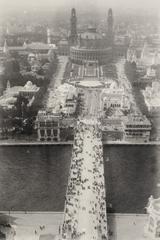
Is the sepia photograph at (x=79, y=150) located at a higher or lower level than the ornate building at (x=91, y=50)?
lower

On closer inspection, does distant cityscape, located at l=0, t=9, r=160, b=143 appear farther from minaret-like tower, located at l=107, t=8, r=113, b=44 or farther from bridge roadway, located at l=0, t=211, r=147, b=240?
bridge roadway, located at l=0, t=211, r=147, b=240

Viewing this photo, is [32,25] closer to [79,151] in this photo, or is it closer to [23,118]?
[23,118]

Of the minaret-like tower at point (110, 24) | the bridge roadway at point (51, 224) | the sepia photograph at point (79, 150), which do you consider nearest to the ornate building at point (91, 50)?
the sepia photograph at point (79, 150)

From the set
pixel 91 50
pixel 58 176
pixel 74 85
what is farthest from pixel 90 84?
pixel 58 176

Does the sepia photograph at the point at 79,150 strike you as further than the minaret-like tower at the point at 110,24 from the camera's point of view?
No

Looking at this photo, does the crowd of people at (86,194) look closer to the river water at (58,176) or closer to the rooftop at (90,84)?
the river water at (58,176)

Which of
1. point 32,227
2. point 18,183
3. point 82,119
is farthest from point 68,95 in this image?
point 32,227

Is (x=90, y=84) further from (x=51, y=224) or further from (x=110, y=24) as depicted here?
(x=51, y=224)
